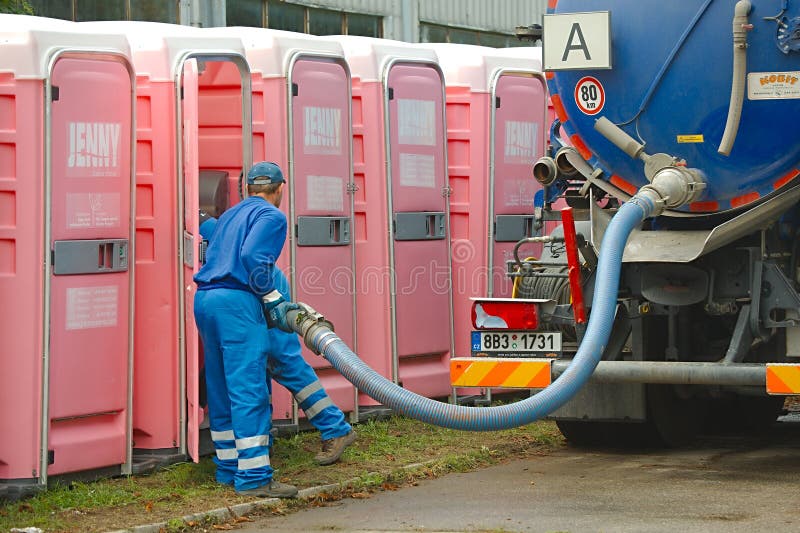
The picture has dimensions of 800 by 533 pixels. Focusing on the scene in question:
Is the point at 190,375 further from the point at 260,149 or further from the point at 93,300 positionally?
the point at 260,149

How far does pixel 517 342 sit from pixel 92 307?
7.63ft

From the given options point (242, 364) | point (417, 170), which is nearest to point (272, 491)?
point (242, 364)

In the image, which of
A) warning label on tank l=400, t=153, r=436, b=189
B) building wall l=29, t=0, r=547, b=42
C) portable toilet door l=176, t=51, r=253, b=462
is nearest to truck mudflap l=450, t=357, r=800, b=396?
portable toilet door l=176, t=51, r=253, b=462

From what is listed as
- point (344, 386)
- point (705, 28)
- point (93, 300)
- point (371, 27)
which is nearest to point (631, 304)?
point (705, 28)

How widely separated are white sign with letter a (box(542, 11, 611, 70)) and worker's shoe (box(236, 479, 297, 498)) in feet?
8.91

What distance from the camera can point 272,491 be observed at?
7.88m

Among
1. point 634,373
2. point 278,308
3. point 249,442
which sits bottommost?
point 249,442

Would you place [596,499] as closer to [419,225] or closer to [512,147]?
[419,225]

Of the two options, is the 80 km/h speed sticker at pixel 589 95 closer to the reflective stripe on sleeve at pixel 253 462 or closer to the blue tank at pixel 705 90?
the blue tank at pixel 705 90

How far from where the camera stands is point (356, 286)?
34.0 feet

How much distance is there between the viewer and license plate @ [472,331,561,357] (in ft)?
28.4

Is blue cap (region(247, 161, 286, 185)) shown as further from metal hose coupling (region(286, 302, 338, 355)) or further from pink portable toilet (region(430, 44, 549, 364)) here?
pink portable toilet (region(430, 44, 549, 364))

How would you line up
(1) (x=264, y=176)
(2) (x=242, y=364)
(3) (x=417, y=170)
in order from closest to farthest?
(2) (x=242, y=364)
(1) (x=264, y=176)
(3) (x=417, y=170)

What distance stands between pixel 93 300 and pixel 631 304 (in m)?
2.91
